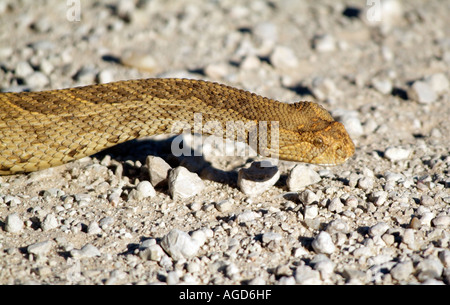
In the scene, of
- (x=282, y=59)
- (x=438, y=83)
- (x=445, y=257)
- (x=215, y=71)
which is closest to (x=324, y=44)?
(x=282, y=59)

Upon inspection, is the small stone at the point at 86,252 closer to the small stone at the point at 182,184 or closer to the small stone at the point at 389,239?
the small stone at the point at 182,184

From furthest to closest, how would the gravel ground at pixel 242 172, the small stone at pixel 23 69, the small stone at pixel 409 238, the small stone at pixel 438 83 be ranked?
the small stone at pixel 438 83, the small stone at pixel 23 69, the small stone at pixel 409 238, the gravel ground at pixel 242 172

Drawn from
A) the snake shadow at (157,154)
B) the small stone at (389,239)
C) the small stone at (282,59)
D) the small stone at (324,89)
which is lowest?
the snake shadow at (157,154)

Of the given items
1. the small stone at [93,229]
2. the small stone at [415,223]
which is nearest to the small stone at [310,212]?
the small stone at [415,223]

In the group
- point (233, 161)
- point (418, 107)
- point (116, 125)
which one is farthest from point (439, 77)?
point (116, 125)

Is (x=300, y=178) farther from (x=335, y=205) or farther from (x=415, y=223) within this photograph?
(x=415, y=223)

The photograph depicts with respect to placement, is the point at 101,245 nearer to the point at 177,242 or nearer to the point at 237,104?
the point at 177,242

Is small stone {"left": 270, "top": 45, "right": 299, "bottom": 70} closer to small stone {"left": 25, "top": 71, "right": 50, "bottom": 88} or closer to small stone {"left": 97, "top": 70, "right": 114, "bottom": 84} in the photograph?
small stone {"left": 97, "top": 70, "right": 114, "bottom": 84}

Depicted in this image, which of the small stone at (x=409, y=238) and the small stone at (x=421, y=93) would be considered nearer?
the small stone at (x=409, y=238)
